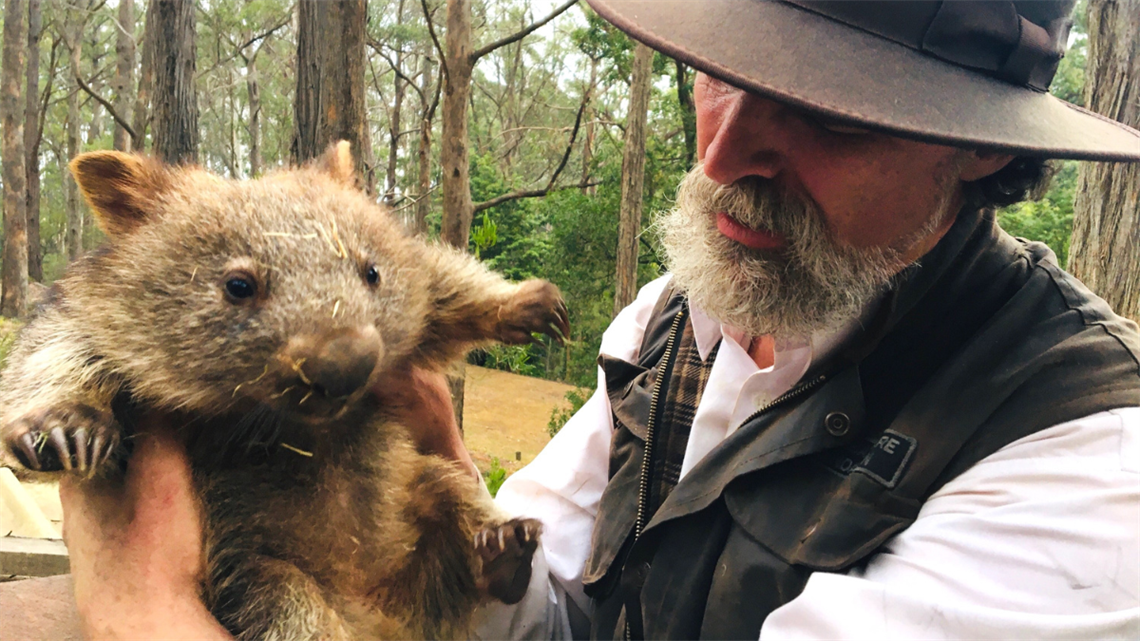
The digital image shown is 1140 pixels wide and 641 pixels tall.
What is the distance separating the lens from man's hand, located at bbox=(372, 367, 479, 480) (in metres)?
2.01

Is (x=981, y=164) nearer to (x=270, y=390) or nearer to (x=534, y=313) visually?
(x=534, y=313)

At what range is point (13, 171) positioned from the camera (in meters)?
14.4

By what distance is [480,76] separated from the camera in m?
29.6

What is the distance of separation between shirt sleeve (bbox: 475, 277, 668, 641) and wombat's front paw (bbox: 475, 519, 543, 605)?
4 cm

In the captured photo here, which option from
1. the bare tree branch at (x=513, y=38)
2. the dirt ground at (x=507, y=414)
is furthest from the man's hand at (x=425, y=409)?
the dirt ground at (x=507, y=414)

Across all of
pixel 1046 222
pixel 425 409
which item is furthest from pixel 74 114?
pixel 425 409

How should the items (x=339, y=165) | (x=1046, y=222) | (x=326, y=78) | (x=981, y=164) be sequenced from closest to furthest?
1. (x=981, y=164)
2. (x=339, y=165)
3. (x=326, y=78)
4. (x=1046, y=222)

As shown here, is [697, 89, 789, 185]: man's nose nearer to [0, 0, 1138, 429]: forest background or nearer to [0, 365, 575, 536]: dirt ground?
[0, 0, 1138, 429]: forest background

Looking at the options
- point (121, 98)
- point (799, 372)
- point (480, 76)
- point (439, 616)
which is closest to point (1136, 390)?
point (799, 372)

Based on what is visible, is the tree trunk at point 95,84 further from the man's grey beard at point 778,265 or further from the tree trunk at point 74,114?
the man's grey beard at point 778,265

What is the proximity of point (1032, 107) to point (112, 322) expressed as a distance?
1.84 metres

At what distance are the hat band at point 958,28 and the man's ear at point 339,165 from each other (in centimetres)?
128

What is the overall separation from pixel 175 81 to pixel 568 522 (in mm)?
5031

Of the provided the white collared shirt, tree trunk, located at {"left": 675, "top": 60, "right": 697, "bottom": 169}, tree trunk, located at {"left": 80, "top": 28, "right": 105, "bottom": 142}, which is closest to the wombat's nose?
the white collared shirt
